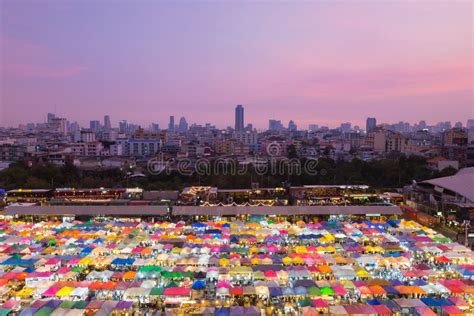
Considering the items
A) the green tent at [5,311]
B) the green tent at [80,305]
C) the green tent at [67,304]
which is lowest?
the green tent at [5,311]

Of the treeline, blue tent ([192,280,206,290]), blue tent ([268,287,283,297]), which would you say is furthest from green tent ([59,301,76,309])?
the treeline

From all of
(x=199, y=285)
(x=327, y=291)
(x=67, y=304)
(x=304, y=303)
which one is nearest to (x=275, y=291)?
(x=304, y=303)

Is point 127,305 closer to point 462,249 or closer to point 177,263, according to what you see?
point 177,263

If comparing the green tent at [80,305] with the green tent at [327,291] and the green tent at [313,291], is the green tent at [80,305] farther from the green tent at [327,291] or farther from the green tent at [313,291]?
the green tent at [327,291]

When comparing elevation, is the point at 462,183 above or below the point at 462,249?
above

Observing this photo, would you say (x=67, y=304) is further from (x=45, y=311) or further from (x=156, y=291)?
(x=156, y=291)

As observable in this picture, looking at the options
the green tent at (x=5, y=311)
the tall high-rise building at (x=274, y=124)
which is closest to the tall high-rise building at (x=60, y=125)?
the tall high-rise building at (x=274, y=124)

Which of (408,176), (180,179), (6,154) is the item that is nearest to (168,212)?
(180,179)

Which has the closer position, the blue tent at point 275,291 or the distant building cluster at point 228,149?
the blue tent at point 275,291
